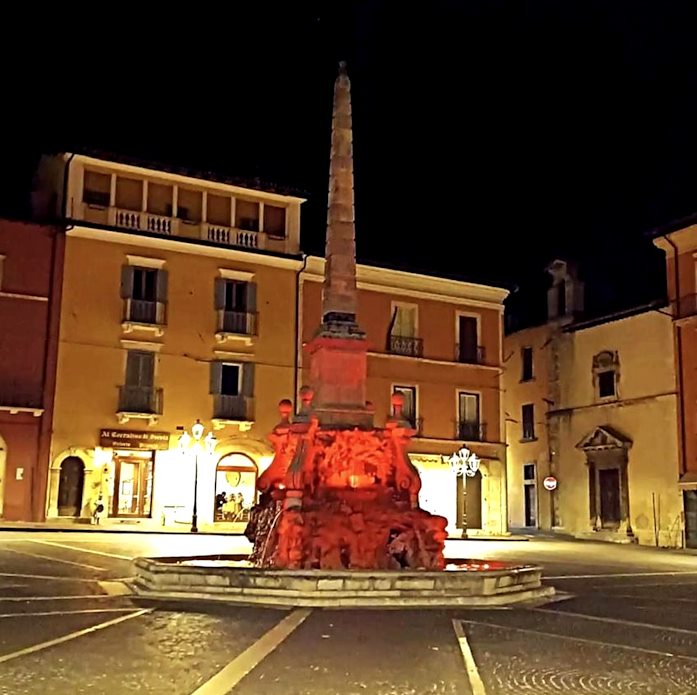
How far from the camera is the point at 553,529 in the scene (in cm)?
3825

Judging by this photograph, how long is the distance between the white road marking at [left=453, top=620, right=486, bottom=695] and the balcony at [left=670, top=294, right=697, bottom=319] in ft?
80.4

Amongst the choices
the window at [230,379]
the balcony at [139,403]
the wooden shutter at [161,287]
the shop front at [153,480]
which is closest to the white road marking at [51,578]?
the shop front at [153,480]

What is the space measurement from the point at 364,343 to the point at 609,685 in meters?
9.79

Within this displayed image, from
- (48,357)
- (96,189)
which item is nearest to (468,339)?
(96,189)

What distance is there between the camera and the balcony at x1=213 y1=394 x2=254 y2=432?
3120 cm

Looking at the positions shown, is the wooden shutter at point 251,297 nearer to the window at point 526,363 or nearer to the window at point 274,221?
the window at point 274,221

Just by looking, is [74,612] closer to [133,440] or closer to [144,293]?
[133,440]

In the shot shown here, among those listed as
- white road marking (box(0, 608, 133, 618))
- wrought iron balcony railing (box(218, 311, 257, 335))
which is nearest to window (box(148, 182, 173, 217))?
wrought iron balcony railing (box(218, 311, 257, 335))

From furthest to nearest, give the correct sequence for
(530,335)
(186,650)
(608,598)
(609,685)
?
(530,335)
(608,598)
(186,650)
(609,685)

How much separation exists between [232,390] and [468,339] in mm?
10253

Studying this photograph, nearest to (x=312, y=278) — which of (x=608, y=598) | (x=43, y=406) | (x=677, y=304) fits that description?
(x=43, y=406)

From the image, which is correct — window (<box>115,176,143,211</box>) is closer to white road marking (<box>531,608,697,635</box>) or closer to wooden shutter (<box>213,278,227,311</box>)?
wooden shutter (<box>213,278,227,311</box>)

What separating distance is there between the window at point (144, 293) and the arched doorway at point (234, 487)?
5.42m

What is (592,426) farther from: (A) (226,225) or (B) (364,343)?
(B) (364,343)
